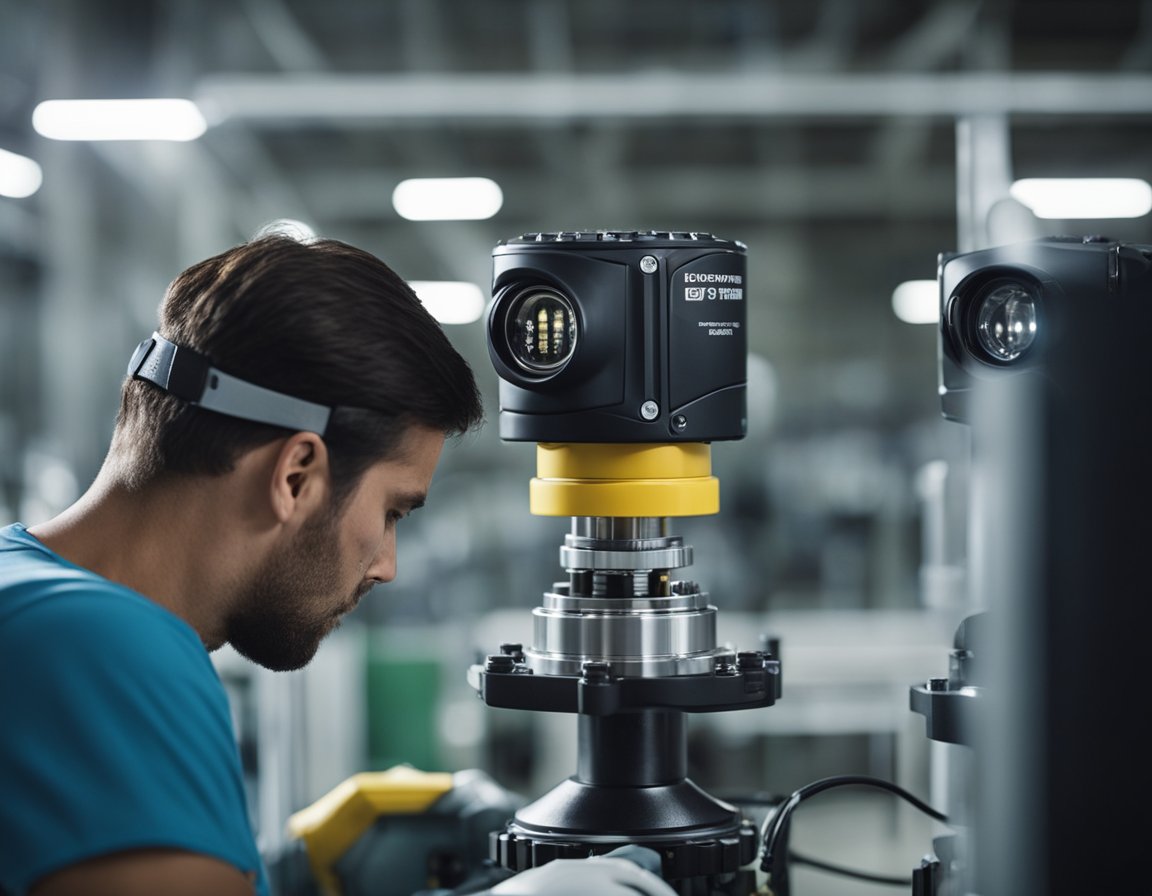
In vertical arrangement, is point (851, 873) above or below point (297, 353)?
below

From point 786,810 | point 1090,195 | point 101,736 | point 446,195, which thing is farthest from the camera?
point 446,195

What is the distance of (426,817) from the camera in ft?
4.10

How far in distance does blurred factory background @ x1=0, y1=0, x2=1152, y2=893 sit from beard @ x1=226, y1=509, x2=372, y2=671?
267 centimetres

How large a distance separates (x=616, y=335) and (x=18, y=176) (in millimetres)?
3467

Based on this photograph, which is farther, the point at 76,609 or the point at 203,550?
the point at 203,550

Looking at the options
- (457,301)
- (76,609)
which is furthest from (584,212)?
(76,609)

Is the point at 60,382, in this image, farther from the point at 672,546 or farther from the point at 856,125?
the point at 672,546

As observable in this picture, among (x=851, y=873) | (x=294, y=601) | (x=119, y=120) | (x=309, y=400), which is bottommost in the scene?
(x=851, y=873)

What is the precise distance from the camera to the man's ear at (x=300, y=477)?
0.93m

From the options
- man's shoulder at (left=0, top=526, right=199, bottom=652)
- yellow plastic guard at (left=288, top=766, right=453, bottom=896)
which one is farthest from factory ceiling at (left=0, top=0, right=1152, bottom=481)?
man's shoulder at (left=0, top=526, right=199, bottom=652)

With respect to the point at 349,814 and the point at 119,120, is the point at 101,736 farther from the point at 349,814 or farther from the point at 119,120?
the point at 119,120

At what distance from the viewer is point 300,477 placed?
0.95 m

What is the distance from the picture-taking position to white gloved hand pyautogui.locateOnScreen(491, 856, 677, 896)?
32.1 inches

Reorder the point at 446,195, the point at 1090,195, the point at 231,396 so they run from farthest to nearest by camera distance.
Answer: the point at 446,195 < the point at 1090,195 < the point at 231,396
